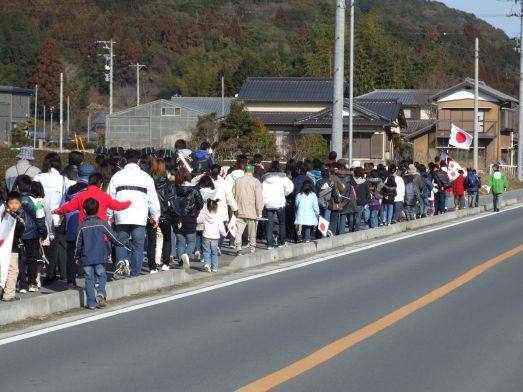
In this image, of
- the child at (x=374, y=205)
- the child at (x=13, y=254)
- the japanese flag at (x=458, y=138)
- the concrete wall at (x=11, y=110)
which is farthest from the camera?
the concrete wall at (x=11, y=110)

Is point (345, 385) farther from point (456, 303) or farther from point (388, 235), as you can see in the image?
point (388, 235)

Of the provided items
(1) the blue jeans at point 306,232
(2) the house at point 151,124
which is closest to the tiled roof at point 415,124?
(2) the house at point 151,124

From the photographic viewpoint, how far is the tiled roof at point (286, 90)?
228 feet

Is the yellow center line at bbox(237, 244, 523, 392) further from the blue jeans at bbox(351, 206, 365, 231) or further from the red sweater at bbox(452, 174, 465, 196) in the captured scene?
the red sweater at bbox(452, 174, 465, 196)

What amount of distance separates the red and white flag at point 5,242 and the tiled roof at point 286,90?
57437mm

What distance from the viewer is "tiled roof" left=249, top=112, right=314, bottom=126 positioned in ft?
217

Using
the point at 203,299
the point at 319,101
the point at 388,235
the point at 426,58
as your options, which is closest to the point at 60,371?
the point at 203,299

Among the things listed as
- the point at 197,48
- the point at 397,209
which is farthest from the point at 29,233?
the point at 197,48

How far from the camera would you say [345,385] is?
317 inches

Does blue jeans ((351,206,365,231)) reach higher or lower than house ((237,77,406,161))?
lower

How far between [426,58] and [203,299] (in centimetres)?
10629

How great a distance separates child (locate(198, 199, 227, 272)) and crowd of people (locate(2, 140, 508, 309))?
17 millimetres

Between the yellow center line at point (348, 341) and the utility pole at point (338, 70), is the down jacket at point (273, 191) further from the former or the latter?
the utility pole at point (338, 70)

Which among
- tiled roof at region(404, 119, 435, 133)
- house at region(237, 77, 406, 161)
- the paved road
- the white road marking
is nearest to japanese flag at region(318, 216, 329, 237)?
the white road marking
